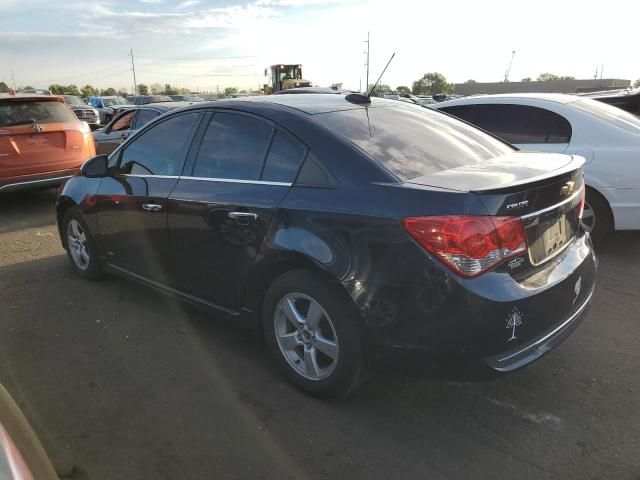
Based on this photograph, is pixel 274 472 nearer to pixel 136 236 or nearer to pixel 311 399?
pixel 311 399

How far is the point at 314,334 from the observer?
2873 mm

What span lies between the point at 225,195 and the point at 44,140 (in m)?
5.75

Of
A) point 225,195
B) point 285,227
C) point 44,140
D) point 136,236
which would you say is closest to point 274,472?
point 285,227

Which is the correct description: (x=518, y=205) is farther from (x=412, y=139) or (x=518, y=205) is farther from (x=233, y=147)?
(x=233, y=147)

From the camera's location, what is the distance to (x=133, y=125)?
9.12 metres

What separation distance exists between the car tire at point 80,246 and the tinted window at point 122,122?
5.40m

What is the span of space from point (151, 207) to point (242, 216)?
1.04m

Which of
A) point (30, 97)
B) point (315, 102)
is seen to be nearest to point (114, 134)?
point (30, 97)

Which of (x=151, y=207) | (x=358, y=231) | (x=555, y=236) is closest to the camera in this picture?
(x=358, y=231)

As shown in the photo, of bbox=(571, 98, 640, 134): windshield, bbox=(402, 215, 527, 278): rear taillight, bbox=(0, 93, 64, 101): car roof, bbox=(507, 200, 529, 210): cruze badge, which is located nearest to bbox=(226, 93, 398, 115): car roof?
bbox=(402, 215, 527, 278): rear taillight

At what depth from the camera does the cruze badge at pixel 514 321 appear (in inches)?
94.1

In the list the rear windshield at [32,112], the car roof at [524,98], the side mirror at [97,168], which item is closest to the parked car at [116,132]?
the rear windshield at [32,112]

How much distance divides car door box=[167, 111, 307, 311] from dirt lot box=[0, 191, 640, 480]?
544mm

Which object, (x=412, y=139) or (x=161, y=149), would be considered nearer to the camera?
(x=412, y=139)
